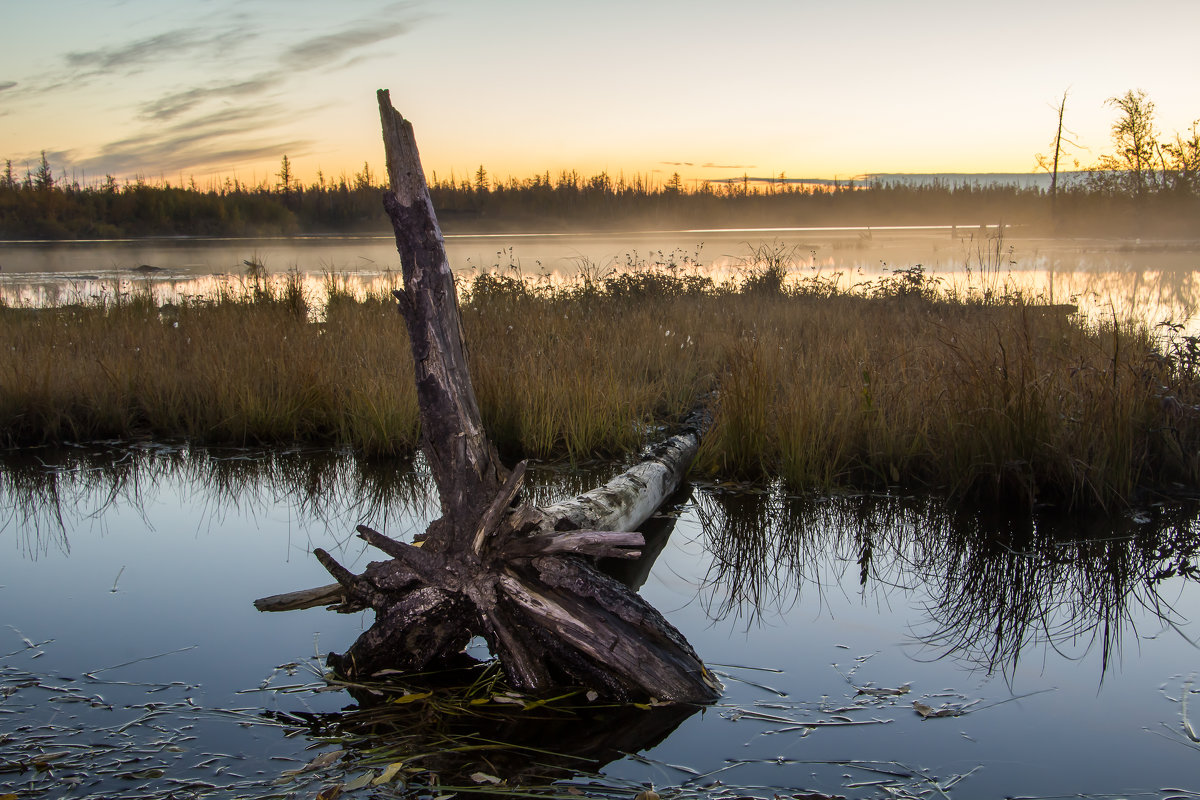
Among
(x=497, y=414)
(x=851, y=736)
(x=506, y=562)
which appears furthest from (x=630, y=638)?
(x=497, y=414)

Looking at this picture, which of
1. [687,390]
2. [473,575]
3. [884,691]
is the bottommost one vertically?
[884,691]

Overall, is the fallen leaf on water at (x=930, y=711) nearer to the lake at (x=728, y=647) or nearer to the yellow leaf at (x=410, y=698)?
the lake at (x=728, y=647)

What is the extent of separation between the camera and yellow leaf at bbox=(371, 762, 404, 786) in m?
2.42

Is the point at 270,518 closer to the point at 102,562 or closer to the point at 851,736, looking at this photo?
the point at 102,562

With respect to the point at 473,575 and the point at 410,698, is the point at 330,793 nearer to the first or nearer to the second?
the point at 410,698

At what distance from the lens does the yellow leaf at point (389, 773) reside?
7.95 ft

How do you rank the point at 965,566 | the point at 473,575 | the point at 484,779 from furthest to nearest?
the point at 965,566, the point at 473,575, the point at 484,779

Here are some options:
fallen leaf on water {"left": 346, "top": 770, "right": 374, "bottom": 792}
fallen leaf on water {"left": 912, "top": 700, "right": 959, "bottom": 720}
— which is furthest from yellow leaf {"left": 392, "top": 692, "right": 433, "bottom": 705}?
fallen leaf on water {"left": 912, "top": 700, "right": 959, "bottom": 720}

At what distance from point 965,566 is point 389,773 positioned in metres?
3.38

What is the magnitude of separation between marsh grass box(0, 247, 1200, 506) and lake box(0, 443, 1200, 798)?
0.44 meters

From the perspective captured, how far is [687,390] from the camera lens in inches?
330

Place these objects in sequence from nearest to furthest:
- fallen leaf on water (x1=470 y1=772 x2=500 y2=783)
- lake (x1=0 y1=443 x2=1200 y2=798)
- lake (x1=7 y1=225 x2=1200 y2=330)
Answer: fallen leaf on water (x1=470 y1=772 x2=500 y2=783) < lake (x1=0 y1=443 x2=1200 y2=798) < lake (x1=7 y1=225 x2=1200 y2=330)

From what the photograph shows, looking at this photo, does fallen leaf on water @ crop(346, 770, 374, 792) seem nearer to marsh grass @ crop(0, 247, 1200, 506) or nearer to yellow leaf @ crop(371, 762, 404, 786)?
yellow leaf @ crop(371, 762, 404, 786)

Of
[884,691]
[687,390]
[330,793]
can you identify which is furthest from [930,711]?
[687,390]
